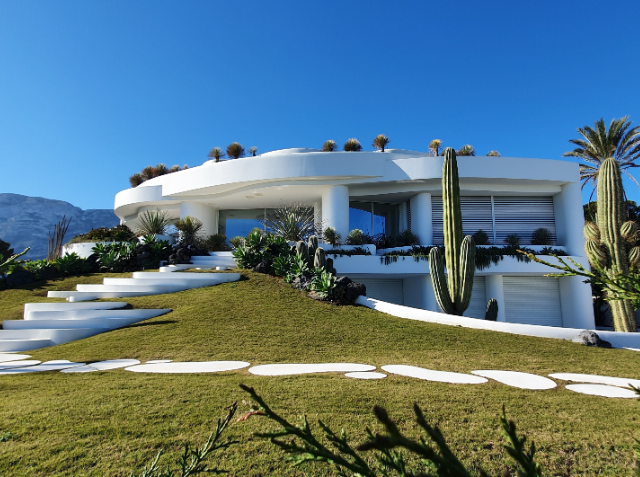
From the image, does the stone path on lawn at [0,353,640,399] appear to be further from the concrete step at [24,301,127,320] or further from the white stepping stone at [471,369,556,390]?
the concrete step at [24,301,127,320]

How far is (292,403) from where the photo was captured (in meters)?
3.66

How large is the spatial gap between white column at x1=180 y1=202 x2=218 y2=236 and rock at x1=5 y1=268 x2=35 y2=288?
8.03 m

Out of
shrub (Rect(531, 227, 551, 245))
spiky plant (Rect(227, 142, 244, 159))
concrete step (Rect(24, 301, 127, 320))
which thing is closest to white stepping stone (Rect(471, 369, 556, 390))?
Answer: concrete step (Rect(24, 301, 127, 320))

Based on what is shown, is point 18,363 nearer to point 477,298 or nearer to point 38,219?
point 477,298

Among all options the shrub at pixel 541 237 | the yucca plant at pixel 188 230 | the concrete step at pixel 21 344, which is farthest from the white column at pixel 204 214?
the shrub at pixel 541 237

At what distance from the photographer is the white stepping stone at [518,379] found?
459cm

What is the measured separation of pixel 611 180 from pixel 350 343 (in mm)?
9955

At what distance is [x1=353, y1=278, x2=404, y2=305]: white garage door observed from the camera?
18594 millimetres

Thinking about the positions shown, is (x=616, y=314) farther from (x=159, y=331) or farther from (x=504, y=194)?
(x=159, y=331)

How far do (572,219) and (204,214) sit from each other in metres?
19.1

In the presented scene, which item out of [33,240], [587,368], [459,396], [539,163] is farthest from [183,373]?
[33,240]

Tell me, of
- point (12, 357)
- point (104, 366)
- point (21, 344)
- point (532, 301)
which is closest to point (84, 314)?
point (21, 344)

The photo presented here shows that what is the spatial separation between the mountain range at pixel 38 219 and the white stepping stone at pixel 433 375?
8166 cm

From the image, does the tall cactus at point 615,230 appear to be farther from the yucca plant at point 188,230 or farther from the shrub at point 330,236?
the yucca plant at point 188,230
